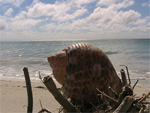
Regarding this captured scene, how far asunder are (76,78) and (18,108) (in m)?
2.89

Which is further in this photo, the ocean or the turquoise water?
the turquoise water

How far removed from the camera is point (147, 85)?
6672 mm

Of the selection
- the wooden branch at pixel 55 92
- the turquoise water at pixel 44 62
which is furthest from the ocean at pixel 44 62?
the wooden branch at pixel 55 92

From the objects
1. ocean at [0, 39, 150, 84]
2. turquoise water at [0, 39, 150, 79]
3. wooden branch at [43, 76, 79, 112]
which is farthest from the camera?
turquoise water at [0, 39, 150, 79]

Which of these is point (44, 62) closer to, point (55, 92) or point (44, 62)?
point (44, 62)

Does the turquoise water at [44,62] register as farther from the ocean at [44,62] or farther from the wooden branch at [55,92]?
the wooden branch at [55,92]

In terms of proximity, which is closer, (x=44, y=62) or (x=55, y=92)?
(x=55, y=92)

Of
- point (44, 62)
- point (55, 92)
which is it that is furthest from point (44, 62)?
point (55, 92)

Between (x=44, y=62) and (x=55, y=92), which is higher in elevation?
(x=55, y=92)

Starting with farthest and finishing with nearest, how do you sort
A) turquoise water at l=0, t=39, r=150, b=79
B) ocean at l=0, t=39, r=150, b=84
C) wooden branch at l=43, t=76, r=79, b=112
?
turquoise water at l=0, t=39, r=150, b=79 → ocean at l=0, t=39, r=150, b=84 → wooden branch at l=43, t=76, r=79, b=112

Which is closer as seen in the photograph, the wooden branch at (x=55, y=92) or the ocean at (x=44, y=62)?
the wooden branch at (x=55, y=92)

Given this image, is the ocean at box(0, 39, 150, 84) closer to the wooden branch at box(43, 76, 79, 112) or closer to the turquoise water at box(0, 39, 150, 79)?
the turquoise water at box(0, 39, 150, 79)

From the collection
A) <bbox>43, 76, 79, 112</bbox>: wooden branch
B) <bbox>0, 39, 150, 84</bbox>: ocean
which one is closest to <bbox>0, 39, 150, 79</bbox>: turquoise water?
<bbox>0, 39, 150, 84</bbox>: ocean

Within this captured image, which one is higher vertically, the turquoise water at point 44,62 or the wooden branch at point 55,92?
the wooden branch at point 55,92
